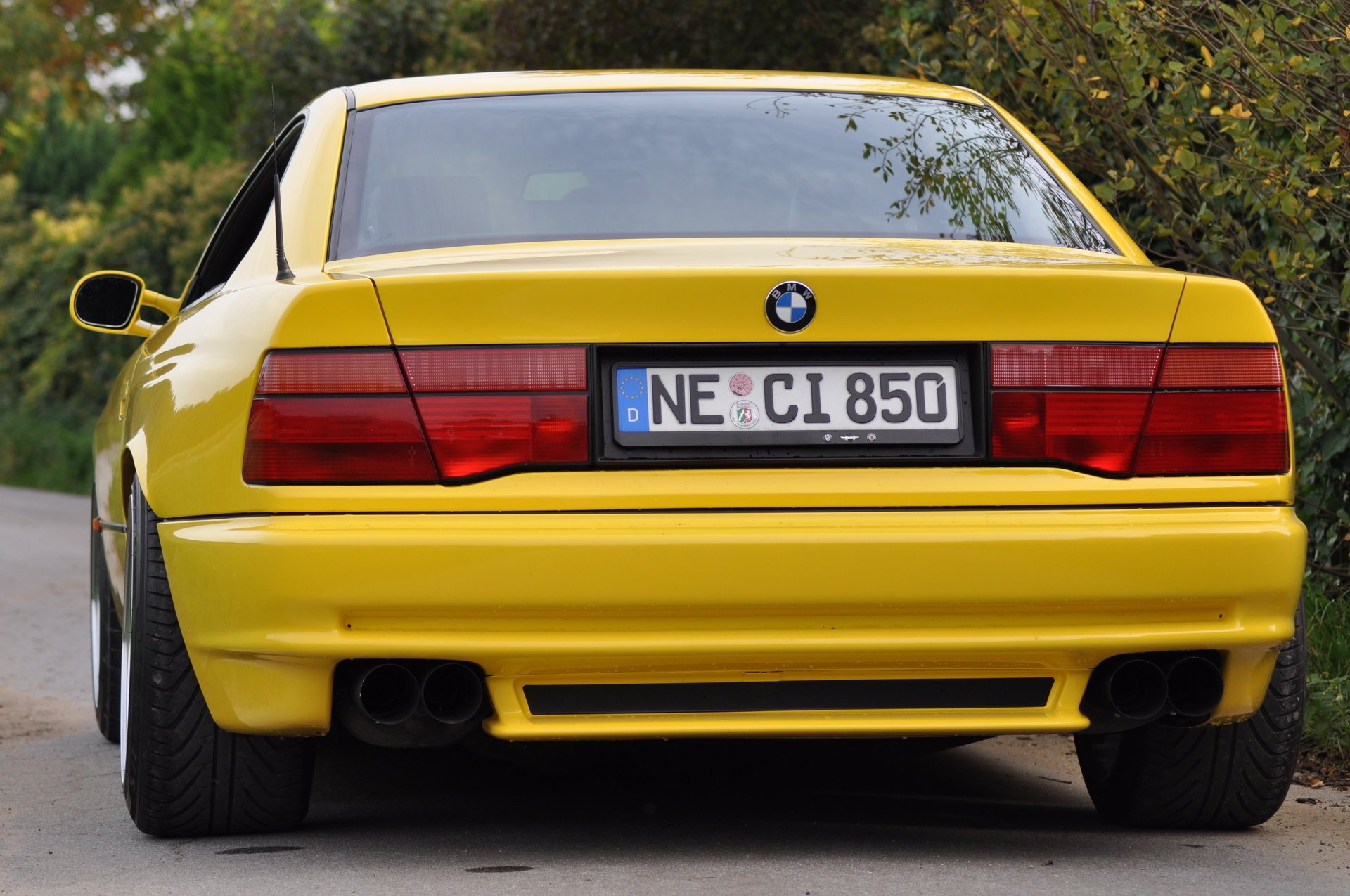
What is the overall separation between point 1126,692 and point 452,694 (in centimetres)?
122

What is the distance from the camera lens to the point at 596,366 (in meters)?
3.39

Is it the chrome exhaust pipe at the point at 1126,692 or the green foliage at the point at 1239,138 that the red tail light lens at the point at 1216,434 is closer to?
the chrome exhaust pipe at the point at 1126,692

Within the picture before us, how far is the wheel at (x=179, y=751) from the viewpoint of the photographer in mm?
3719

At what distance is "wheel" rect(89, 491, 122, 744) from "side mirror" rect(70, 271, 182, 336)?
609 mm

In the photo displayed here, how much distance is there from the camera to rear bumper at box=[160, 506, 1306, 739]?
3293 mm

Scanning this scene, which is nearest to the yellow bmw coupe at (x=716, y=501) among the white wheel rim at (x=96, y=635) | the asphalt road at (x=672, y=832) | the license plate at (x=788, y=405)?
Answer: the license plate at (x=788, y=405)

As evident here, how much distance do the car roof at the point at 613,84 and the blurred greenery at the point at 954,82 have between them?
1.09m

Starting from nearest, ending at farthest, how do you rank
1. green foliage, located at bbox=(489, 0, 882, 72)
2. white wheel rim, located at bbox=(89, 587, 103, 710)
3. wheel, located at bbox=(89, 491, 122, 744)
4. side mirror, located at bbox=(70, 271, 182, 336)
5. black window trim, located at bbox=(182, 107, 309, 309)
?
black window trim, located at bbox=(182, 107, 309, 309) → side mirror, located at bbox=(70, 271, 182, 336) → wheel, located at bbox=(89, 491, 122, 744) → white wheel rim, located at bbox=(89, 587, 103, 710) → green foliage, located at bbox=(489, 0, 882, 72)

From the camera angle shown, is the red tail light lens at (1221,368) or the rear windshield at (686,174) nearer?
the red tail light lens at (1221,368)

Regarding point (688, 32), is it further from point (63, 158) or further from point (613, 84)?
point (63, 158)

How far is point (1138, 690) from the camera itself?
363cm

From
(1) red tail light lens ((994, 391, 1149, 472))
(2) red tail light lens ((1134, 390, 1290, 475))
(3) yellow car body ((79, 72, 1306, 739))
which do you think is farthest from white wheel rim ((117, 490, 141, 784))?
(2) red tail light lens ((1134, 390, 1290, 475))

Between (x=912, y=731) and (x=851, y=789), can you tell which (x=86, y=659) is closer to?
(x=851, y=789)

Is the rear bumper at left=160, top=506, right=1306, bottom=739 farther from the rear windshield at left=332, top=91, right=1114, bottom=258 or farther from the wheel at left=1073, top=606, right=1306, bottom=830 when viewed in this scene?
the rear windshield at left=332, top=91, right=1114, bottom=258
